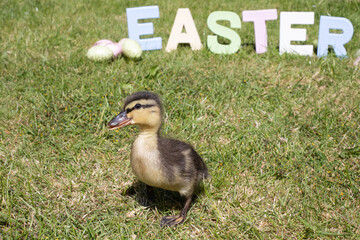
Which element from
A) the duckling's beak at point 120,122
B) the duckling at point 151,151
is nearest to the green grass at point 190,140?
the duckling at point 151,151

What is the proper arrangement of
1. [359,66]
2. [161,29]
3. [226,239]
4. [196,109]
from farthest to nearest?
[161,29] < [359,66] < [196,109] < [226,239]

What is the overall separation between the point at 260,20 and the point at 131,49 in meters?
2.11

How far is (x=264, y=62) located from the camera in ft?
18.0

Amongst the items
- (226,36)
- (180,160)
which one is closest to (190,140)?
(180,160)

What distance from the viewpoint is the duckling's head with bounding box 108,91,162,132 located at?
2.73 meters

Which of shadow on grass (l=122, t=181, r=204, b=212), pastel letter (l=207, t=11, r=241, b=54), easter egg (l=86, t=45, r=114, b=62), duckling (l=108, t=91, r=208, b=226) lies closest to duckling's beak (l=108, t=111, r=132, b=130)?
duckling (l=108, t=91, r=208, b=226)

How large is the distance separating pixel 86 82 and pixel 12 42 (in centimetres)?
210

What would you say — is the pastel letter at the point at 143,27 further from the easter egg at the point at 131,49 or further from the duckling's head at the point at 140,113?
the duckling's head at the point at 140,113

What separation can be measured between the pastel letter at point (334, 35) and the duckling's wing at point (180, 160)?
11.9 feet

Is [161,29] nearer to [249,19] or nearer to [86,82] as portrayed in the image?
[249,19]

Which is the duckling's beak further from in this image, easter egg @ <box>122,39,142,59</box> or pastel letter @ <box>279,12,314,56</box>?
pastel letter @ <box>279,12,314,56</box>

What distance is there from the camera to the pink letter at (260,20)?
5676 millimetres

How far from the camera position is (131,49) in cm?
529

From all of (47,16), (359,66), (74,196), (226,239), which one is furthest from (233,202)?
(47,16)
